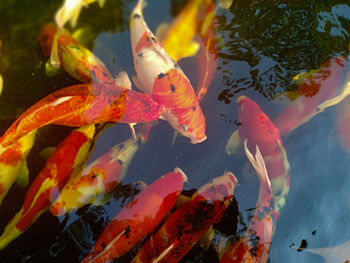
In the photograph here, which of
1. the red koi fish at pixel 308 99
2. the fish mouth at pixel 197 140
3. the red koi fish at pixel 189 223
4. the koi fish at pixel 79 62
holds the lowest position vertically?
the red koi fish at pixel 189 223

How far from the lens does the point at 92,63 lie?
233 cm

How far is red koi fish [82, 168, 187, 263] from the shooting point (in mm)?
2084

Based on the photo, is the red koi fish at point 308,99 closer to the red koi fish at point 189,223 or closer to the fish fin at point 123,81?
the red koi fish at point 189,223

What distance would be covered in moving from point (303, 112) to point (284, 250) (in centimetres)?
95

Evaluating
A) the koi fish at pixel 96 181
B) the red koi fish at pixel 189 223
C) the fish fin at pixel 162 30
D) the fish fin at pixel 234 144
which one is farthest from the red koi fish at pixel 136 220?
the fish fin at pixel 162 30

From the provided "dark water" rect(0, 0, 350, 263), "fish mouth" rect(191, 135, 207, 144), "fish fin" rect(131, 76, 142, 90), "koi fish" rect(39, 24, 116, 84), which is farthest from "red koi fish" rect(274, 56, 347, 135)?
"koi fish" rect(39, 24, 116, 84)

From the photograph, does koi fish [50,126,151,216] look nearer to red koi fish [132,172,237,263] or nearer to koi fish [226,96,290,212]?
red koi fish [132,172,237,263]

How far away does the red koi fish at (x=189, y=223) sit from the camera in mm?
2102

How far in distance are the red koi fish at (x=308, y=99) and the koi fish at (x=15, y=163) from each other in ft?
5.46

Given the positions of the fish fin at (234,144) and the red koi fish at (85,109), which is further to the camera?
the fish fin at (234,144)

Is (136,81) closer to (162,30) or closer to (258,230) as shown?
(162,30)

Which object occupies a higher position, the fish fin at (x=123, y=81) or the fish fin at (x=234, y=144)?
the fish fin at (x=123, y=81)

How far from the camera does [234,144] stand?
243 cm

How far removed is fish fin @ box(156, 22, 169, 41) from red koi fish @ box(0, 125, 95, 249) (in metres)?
0.90
